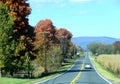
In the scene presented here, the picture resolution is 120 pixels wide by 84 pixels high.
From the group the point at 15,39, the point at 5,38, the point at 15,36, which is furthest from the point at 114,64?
the point at 5,38

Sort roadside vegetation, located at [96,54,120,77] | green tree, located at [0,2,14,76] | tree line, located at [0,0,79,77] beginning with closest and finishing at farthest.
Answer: green tree, located at [0,2,14,76] → tree line, located at [0,0,79,77] → roadside vegetation, located at [96,54,120,77]

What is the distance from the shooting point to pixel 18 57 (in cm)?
5619

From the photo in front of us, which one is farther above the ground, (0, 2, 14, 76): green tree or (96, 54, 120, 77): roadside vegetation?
(0, 2, 14, 76): green tree

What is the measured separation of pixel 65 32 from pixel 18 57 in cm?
11791

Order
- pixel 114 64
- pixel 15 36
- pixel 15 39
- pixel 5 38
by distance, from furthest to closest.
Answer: pixel 114 64
pixel 15 36
pixel 15 39
pixel 5 38

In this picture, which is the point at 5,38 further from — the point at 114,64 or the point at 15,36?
the point at 114,64

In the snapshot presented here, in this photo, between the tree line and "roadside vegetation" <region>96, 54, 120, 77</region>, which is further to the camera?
"roadside vegetation" <region>96, 54, 120, 77</region>

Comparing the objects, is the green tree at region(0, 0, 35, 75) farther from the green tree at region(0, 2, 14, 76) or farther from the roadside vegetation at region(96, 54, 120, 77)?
the roadside vegetation at region(96, 54, 120, 77)

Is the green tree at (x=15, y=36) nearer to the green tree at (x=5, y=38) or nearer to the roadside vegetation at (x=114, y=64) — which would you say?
the green tree at (x=5, y=38)

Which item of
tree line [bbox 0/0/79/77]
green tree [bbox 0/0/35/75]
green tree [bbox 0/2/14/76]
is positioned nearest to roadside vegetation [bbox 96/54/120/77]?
tree line [bbox 0/0/79/77]

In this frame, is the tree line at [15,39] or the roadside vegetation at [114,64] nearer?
the tree line at [15,39]

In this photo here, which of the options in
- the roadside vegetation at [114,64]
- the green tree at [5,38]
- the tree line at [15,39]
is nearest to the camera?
the green tree at [5,38]

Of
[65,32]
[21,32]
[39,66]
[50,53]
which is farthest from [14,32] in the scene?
[65,32]

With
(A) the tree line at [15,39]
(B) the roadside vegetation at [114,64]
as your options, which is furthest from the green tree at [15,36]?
(B) the roadside vegetation at [114,64]
